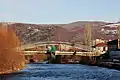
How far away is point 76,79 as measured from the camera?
53312 mm

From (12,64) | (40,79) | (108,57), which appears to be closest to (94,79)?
(40,79)

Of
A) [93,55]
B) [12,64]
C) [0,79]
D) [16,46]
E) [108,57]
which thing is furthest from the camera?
[93,55]

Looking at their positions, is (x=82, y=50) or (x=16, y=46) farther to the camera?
(x=82, y=50)

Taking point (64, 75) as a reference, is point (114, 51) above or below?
above

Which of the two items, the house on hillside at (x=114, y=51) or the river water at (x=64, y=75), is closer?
the river water at (x=64, y=75)

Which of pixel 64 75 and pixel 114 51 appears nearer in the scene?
pixel 64 75

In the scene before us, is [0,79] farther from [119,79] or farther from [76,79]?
[119,79]

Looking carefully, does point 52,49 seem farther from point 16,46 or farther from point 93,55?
point 16,46

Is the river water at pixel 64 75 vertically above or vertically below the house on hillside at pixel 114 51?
below

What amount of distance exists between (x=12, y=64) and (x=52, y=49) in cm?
4196

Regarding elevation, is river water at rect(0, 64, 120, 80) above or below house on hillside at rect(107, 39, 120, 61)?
below

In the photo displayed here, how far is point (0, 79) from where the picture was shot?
50844 millimetres

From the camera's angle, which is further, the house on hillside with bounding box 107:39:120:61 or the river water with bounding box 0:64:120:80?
the house on hillside with bounding box 107:39:120:61

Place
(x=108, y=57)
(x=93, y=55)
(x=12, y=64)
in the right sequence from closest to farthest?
(x=12, y=64) → (x=108, y=57) → (x=93, y=55)
